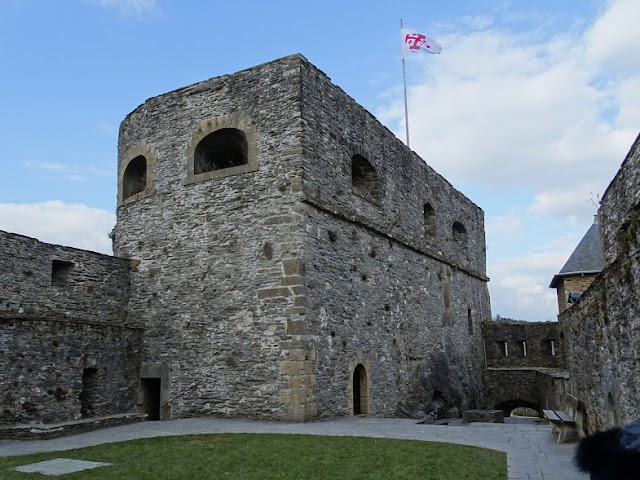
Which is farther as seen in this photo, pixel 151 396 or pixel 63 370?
pixel 151 396

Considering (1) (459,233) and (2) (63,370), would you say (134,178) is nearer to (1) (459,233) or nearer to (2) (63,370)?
(2) (63,370)

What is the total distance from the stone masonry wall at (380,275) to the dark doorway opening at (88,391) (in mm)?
4648

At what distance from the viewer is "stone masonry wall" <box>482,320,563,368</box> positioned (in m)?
24.2

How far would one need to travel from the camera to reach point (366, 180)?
16125mm

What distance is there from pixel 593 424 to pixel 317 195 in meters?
6.91

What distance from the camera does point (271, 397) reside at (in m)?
11.9

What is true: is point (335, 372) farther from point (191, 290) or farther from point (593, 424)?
point (593, 424)

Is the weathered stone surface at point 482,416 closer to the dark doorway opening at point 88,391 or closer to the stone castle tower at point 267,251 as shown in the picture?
the stone castle tower at point 267,251

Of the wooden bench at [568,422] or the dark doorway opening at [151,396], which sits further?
the dark doorway opening at [151,396]

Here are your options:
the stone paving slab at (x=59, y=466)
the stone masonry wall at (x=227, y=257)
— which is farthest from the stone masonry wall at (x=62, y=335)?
the stone paving slab at (x=59, y=466)

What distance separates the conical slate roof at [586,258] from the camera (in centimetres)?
2441

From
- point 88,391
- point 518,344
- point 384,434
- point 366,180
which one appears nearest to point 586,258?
point 518,344

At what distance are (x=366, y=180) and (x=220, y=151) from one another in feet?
13.2

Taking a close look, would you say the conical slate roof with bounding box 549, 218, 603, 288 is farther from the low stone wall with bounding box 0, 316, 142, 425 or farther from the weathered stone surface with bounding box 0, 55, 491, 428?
the low stone wall with bounding box 0, 316, 142, 425
